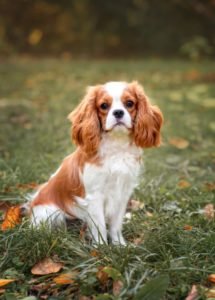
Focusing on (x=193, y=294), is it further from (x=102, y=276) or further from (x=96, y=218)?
(x=96, y=218)

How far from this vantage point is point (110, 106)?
11.5 feet

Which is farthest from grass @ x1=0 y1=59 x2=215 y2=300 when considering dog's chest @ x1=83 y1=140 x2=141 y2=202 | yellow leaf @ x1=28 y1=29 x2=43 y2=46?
yellow leaf @ x1=28 y1=29 x2=43 y2=46

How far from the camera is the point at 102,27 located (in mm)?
16188

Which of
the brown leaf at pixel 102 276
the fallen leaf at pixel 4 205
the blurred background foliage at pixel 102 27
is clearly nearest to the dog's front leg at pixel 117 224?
the brown leaf at pixel 102 276

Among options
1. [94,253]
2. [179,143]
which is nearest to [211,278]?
[94,253]

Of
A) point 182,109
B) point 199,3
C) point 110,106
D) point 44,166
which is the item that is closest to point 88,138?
point 110,106

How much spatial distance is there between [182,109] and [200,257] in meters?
5.57

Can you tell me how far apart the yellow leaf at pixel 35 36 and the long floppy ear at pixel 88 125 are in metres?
13.2

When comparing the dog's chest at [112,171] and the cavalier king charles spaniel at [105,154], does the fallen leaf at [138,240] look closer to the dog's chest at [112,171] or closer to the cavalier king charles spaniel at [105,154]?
the cavalier king charles spaniel at [105,154]

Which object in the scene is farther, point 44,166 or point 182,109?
point 182,109

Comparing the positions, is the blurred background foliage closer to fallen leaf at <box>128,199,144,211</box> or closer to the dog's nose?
fallen leaf at <box>128,199,144,211</box>

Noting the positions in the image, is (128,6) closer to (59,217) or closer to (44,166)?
(44,166)

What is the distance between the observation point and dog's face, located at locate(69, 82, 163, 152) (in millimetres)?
3459

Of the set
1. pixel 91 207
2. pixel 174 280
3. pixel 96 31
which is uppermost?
pixel 96 31
